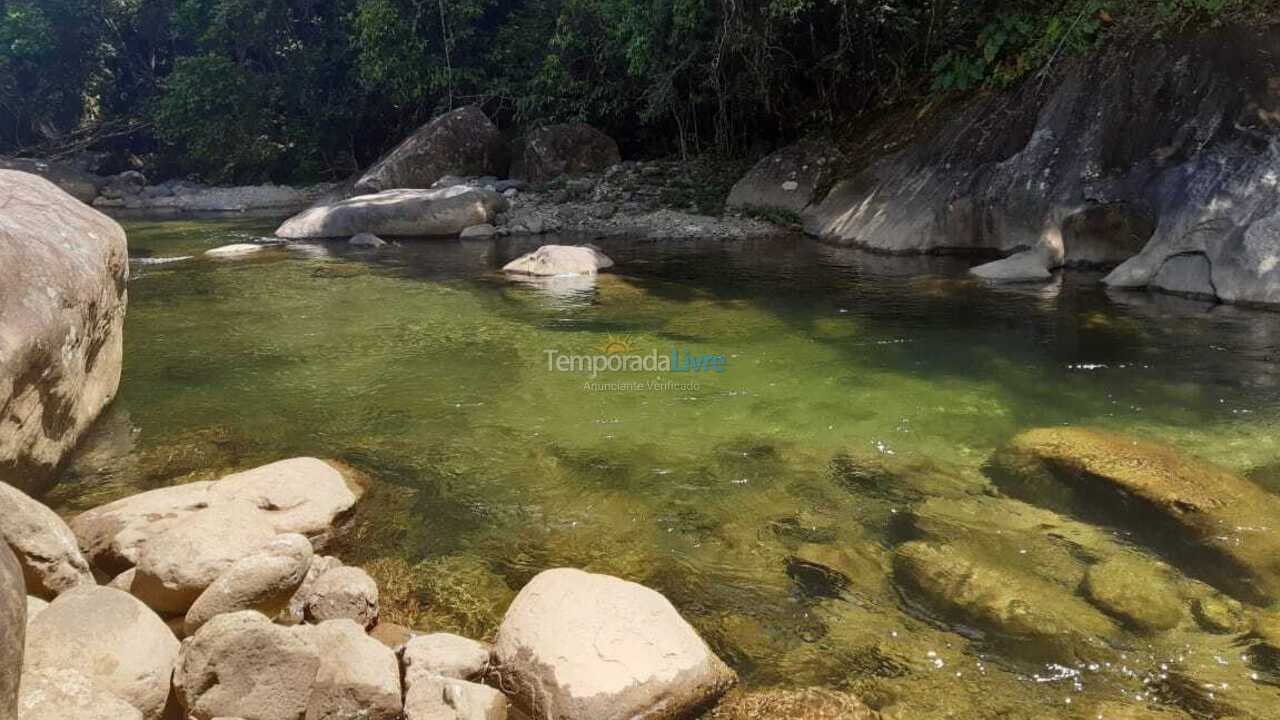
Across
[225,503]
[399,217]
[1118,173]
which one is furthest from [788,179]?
[225,503]

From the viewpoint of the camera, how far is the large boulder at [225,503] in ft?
13.3

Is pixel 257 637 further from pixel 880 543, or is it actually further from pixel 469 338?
pixel 469 338

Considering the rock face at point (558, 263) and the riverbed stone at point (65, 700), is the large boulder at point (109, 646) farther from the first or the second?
the rock face at point (558, 263)

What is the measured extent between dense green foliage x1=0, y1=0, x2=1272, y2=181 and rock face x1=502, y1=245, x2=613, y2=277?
460 centimetres

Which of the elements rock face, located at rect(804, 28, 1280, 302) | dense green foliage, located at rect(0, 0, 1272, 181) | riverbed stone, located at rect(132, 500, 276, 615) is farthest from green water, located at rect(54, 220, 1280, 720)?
dense green foliage, located at rect(0, 0, 1272, 181)

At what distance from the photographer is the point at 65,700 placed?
8.77 feet

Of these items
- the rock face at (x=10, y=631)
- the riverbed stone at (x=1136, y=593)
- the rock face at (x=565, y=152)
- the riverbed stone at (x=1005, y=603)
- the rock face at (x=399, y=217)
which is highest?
the rock face at (x=565, y=152)

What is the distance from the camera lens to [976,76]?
13289mm

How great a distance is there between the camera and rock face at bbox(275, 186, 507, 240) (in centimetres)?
1495

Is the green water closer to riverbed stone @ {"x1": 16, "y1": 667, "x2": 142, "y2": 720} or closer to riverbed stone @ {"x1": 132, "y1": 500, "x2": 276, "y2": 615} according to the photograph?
riverbed stone @ {"x1": 132, "y1": 500, "x2": 276, "y2": 615}

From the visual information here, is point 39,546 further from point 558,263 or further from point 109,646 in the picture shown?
point 558,263

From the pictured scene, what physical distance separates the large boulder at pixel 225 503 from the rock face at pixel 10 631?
1220mm

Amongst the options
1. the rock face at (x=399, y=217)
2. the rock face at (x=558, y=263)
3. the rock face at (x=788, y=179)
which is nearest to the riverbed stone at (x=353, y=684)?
the rock face at (x=558, y=263)

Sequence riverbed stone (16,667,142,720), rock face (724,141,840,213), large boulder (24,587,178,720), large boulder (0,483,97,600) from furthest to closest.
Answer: rock face (724,141,840,213), large boulder (0,483,97,600), large boulder (24,587,178,720), riverbed stone (16,667,142,720)
